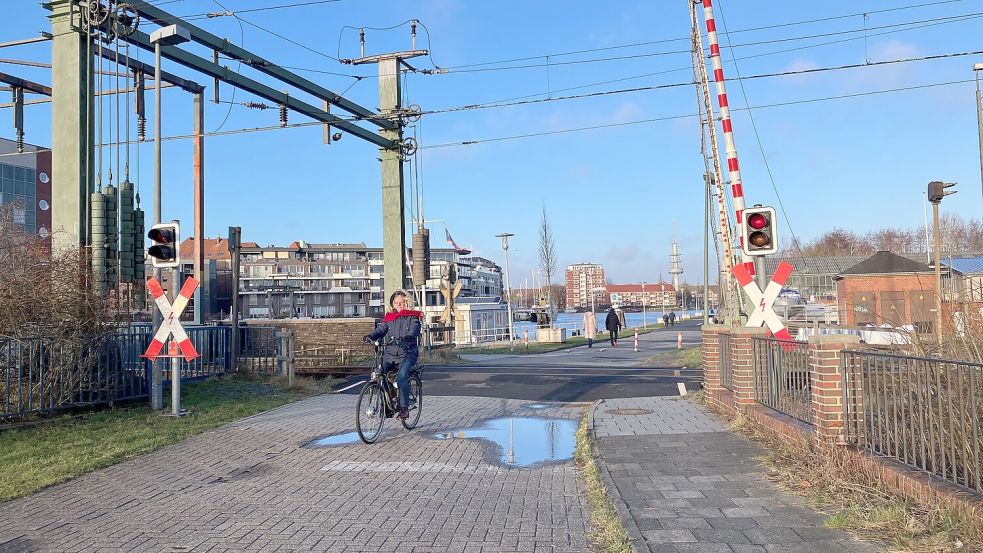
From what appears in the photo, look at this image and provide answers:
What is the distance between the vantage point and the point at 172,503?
6.19 metres

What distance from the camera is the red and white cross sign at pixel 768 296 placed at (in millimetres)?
9320

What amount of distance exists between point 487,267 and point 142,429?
113983mm

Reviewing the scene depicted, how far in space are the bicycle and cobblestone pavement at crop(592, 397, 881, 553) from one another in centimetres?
247

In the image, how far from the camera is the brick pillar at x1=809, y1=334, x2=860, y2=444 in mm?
6445

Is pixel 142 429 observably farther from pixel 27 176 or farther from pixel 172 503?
pixel 27 176

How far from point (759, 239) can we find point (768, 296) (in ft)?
2.37

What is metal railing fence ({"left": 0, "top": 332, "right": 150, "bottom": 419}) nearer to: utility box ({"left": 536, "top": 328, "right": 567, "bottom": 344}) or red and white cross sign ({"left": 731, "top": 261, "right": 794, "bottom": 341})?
red and white cross sign ({"left": 731, "top": 261, "right": 794, "bottom": 341})

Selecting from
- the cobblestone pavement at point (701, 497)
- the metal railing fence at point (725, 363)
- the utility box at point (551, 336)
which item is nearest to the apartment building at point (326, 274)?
the utility box at point (551, 336)

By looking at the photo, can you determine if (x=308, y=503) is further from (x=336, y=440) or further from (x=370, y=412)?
(x=336, y=440)

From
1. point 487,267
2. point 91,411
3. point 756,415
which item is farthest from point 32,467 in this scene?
point 487,267

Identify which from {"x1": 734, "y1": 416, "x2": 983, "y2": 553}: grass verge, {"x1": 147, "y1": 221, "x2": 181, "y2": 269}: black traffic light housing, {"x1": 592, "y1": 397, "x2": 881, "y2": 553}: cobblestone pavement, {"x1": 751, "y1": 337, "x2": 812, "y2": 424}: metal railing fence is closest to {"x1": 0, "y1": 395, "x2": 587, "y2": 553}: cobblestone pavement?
{"x1": 592, "y1": 397, "x2": 881, "y2": 553}: cobblestone pavement

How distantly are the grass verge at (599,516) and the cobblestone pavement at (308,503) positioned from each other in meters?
0.11

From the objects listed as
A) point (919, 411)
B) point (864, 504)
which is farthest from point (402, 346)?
point (919, 411)

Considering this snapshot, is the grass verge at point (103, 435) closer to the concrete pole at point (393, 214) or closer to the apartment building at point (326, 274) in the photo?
the concrete pole at point (393, 214)
